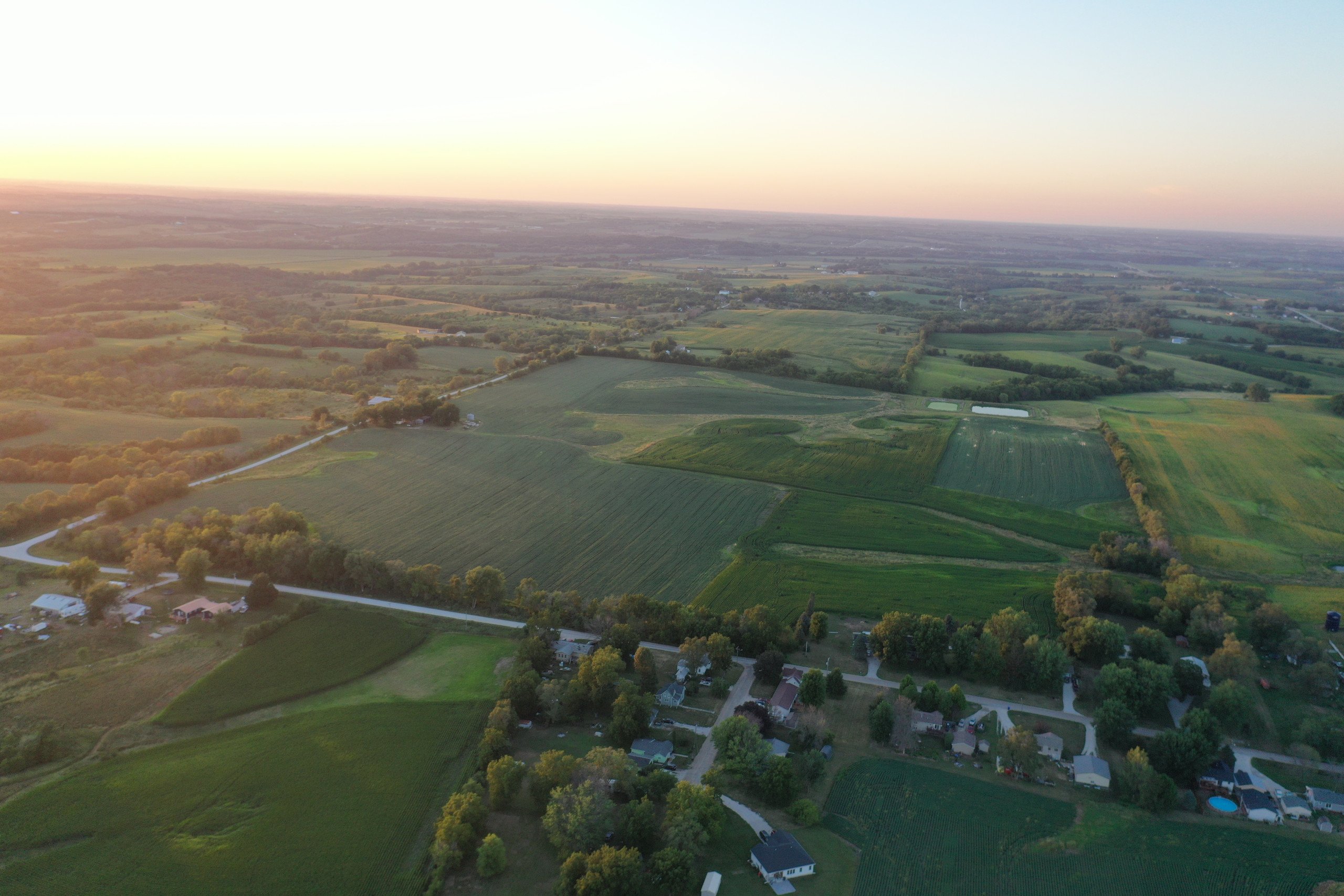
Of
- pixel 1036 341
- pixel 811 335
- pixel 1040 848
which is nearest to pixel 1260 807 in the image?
pixel 1040 848

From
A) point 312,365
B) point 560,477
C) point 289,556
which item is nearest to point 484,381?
point 312,365

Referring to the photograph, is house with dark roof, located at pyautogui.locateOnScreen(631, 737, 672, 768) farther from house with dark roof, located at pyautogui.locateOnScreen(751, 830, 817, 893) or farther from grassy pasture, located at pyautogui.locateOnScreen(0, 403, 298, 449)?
grassy pasture, located at pyautogui.locateOnScreen(0, 403, 298, 449)

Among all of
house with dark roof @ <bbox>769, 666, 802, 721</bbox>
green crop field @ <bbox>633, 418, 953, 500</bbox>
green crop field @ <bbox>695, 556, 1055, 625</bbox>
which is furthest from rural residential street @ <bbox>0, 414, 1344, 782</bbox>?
green crop field @ <bbox>633, 418, 953, 500</bbox>

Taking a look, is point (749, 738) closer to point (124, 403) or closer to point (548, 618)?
point (548, 618)

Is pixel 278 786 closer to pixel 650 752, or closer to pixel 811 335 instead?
pixel 650 752

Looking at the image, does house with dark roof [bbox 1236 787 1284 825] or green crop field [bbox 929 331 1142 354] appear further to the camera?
green crop field [bbox 929 331 1142 354]

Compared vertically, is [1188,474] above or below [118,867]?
above

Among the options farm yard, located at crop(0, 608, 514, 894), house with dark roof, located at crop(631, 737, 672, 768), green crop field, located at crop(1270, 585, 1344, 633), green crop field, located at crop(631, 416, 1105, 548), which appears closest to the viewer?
farm yard, located at crop(0, 608, 514, 894)
